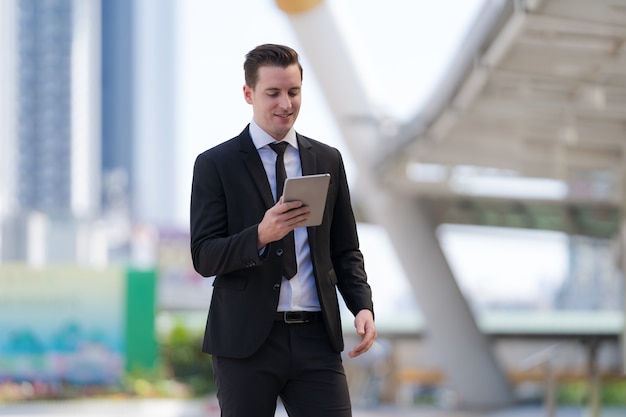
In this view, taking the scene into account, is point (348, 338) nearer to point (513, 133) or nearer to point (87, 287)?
point (87, 287)

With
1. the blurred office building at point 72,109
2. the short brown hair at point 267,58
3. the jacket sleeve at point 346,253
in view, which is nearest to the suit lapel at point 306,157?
the jacket sleeve at point 346,253

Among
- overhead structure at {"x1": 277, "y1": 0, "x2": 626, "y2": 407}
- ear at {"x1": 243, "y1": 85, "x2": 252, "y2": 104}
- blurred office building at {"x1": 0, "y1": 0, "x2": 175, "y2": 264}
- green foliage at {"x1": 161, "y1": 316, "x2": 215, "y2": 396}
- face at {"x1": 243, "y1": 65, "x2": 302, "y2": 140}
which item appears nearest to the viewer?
face at {"x1": 243, "y1": 65, "x2": 302, "y2": 140}

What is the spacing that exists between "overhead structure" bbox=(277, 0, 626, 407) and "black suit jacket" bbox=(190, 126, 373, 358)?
4.40m

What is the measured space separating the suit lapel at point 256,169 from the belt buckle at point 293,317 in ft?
1.04

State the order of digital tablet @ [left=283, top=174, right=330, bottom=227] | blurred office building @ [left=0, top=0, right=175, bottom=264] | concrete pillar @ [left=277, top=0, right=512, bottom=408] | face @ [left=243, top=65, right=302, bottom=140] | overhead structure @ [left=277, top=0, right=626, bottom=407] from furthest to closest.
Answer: blurred office building @ [left=0, top=0, right=175, bottom=264], concrete pillar @ [left=277, top=0, right=512, bottom=408], overhead structure @ [left=277, top=0, right=626, bottom=407], face @ [left=243, top=65, right=302, bottom=140], digital tablet @ [left=283, top=174, right=330, bottom=227]

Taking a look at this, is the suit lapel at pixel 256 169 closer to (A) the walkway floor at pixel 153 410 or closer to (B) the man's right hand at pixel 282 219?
(B) the man's right hand at pixel 282 219

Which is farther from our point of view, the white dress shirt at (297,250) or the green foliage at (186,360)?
the green foliage at (186,360)

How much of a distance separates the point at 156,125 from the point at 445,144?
166 meters

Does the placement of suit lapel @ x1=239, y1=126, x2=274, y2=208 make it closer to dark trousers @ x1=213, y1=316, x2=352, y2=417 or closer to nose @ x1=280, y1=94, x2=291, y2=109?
nose @ x1=280, y1=94, x2=291, y2=109

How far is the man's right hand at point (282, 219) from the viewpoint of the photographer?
3184 millimetres

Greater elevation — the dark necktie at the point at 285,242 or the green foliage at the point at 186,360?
the dark necktie at the point at 285,242

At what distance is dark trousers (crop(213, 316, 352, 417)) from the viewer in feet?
11.0

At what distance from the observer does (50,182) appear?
14850 centimetres

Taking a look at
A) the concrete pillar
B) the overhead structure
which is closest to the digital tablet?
the overhead structure
